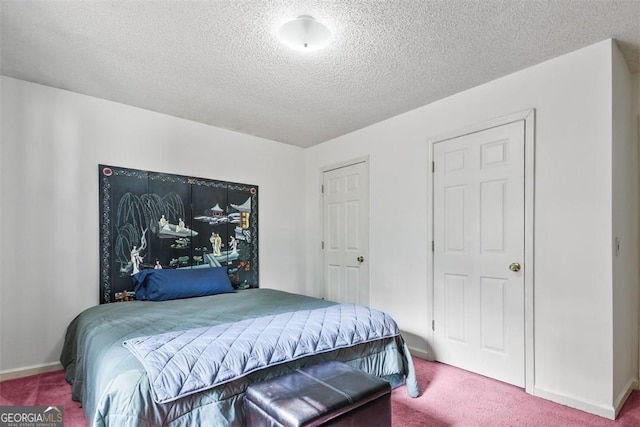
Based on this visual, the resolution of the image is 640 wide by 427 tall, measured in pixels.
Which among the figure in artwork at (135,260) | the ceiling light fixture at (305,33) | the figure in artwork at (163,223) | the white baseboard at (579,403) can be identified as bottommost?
the white baseboard at (579,403)

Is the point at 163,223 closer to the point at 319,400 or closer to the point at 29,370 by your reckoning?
the point at 29,370

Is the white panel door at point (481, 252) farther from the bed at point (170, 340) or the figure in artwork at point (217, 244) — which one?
the figure in artwork at point (217, 244)

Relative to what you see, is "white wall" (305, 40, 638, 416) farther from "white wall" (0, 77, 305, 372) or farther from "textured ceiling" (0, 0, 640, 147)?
"white wall" (0, 77, 305, 372)

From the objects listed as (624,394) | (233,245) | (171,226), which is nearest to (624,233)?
(624,394)

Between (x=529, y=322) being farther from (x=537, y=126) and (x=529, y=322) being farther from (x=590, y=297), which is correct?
(x=537, y=126)

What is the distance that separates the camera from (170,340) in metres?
1.89

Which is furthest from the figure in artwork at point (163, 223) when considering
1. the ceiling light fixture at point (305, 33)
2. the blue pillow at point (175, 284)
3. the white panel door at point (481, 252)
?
the white panel door at point (481, 252)

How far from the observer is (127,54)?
246cm

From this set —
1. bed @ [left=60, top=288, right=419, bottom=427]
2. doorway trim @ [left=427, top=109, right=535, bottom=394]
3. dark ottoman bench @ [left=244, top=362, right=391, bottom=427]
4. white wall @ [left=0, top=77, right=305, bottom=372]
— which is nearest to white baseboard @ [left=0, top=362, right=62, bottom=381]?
white wall @ [left=0, top=77, right=305, bottom=372]

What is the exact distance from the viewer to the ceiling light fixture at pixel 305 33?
207cm

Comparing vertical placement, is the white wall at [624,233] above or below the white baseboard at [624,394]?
above

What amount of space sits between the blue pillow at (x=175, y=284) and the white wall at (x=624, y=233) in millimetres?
3192

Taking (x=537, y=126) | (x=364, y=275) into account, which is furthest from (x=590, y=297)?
(x=364, y=275)

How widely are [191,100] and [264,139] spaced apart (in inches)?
51.5
